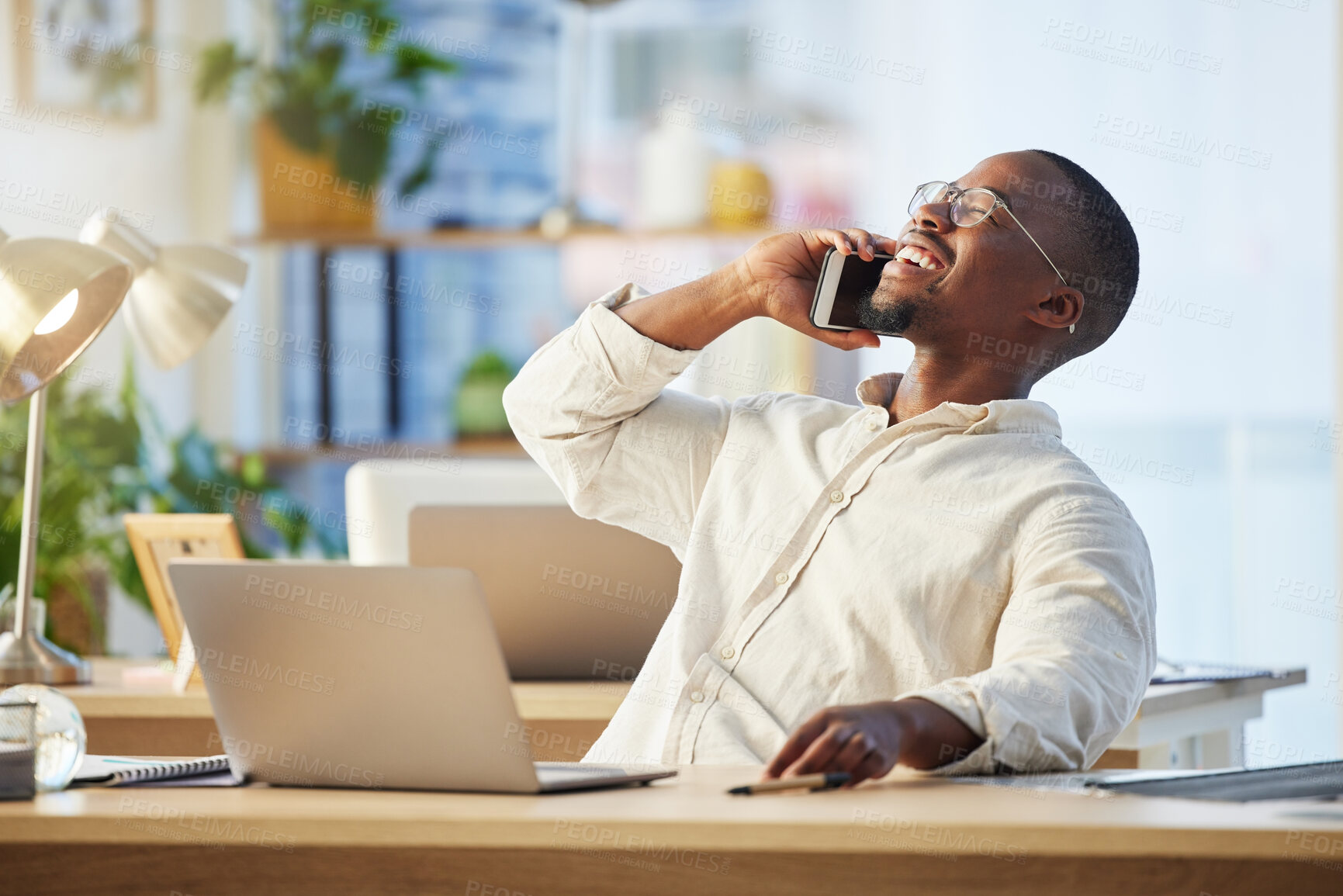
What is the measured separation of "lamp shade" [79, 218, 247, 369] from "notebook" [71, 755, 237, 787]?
3.47ft

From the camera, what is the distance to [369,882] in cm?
92

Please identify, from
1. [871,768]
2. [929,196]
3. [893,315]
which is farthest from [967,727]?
[929,196]

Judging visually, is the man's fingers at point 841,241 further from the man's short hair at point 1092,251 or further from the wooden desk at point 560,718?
the wooden desk at point 560,718

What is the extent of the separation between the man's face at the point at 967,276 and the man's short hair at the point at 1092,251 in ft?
0.06

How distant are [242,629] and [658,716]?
0.51 meters

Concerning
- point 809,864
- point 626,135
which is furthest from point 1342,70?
point 809,864

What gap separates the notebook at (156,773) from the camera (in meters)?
1.11

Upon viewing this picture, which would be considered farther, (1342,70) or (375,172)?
(375,172)

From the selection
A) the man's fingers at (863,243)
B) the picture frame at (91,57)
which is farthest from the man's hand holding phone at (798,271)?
the picture frame at (91,57)

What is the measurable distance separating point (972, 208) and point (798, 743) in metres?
0.74

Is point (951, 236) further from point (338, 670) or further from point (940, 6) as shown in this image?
point (940, 6)

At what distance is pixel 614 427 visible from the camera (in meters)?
1.66

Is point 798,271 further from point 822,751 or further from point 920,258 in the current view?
point 822,751

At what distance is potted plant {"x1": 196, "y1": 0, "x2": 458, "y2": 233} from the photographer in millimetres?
3826
